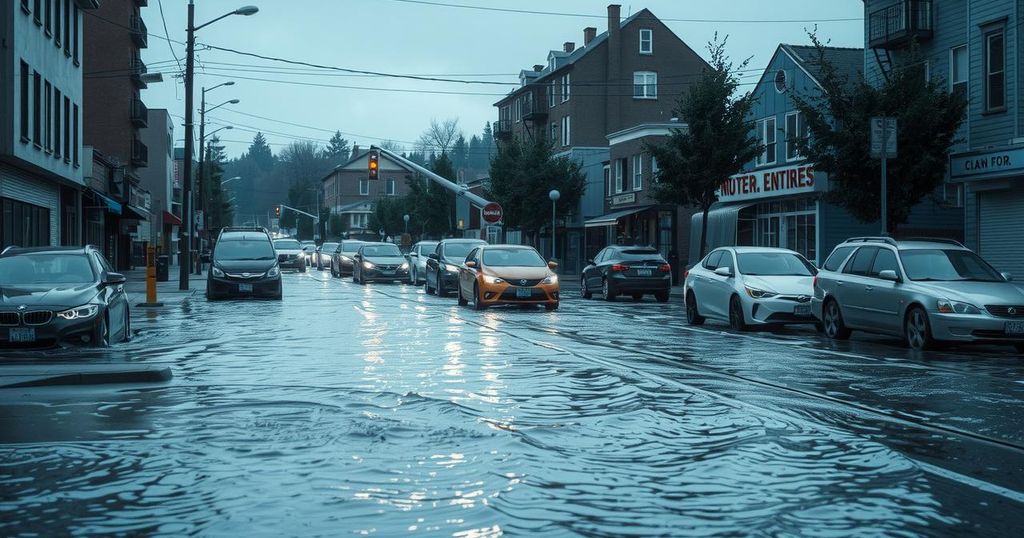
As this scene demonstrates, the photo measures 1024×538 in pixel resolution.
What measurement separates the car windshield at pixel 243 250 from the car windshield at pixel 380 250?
1338 cm

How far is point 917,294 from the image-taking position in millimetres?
16344

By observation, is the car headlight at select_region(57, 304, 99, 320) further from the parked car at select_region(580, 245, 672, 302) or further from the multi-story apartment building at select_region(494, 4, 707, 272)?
the multi-story apartment building at select_region(494, 4, 707, 272)

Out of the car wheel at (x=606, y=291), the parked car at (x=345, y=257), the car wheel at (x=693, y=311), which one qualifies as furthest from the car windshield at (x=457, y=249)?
the parked car at (x=345, y=257)

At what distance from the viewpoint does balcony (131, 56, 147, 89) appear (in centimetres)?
6362

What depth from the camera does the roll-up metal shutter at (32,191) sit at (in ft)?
102

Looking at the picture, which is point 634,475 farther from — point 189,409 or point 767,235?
point 767,235

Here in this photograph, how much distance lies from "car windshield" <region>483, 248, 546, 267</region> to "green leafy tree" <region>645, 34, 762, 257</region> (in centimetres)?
1259

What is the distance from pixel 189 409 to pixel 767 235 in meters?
35.9

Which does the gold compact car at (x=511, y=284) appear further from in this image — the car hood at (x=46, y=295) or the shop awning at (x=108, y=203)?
the shop awning at (x=108, y=203)

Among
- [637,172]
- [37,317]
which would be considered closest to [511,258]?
[37,317]

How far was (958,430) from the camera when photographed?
340 inches

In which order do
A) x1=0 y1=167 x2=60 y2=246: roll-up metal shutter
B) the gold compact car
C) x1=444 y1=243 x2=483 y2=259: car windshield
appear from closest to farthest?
the gold compact car < x1=0 y1=167 x2=60 y2=246: roll-up metal shutter < x1=444 y1=243 x2=483 y2=259: car windshield

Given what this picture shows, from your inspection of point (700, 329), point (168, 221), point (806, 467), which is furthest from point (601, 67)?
point (806, 467)

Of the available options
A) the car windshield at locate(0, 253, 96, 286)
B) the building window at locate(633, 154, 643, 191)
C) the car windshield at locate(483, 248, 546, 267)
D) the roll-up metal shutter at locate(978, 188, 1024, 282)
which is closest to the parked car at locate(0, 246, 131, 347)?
the car windshield at locate(0, 253, 96, 286)
